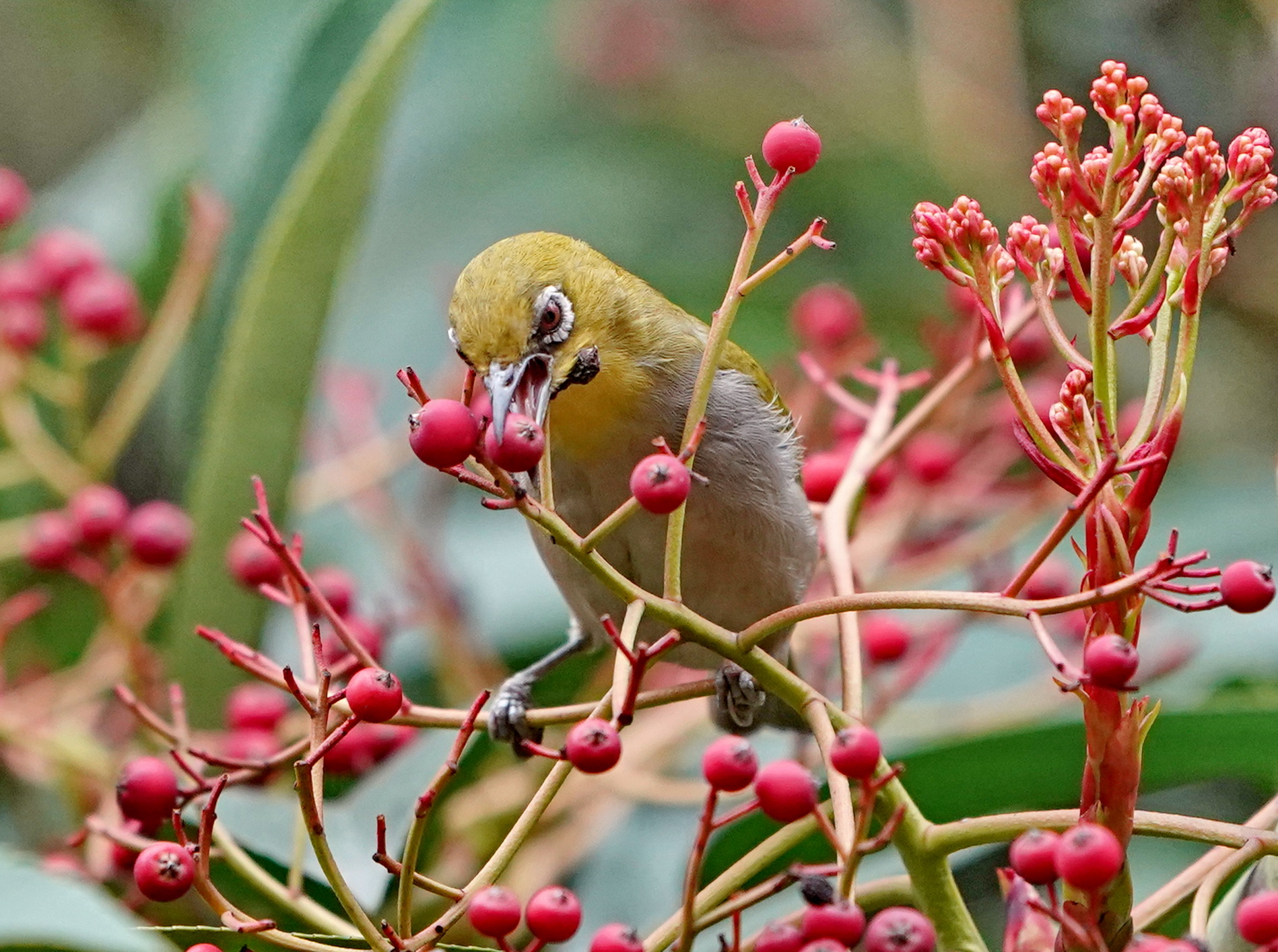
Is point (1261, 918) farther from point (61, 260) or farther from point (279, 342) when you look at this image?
point (61, 260)

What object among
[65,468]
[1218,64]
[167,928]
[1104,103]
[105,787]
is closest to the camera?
[1104,103]

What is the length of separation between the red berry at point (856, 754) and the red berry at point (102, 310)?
2.15 metres

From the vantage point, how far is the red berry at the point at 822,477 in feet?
6.95

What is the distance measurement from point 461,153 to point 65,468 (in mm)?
2284

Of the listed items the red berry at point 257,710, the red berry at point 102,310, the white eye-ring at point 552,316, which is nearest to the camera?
the white eye-ring at point 552,316

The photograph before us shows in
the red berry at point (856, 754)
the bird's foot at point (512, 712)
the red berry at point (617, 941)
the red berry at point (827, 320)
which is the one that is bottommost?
the red berry at point (617, 941)

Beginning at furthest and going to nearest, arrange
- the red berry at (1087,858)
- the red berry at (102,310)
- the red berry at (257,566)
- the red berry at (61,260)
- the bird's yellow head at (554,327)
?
the red berry at (61,260), the red berry at (102,310), the red berry at (257,566), the bird's yellow head at (554,327), the red berry at (1087,858)

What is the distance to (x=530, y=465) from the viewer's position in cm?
140

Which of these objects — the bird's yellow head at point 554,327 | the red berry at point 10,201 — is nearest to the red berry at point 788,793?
the bird's yellow head at point 554,327

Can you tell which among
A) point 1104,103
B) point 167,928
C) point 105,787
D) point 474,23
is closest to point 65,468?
point 105,787

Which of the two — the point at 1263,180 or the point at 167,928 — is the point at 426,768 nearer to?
the point at 167,928

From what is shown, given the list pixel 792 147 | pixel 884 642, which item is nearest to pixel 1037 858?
pixel 792 147

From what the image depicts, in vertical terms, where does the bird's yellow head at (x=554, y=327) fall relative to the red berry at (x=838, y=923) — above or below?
above

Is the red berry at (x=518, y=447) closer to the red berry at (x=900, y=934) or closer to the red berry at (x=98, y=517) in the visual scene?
the red berry at (x=900, y=934)
